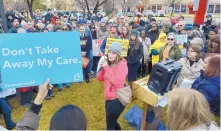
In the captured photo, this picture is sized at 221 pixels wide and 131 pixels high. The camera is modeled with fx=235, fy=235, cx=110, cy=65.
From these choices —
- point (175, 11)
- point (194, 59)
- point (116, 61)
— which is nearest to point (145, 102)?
point (116, 61)

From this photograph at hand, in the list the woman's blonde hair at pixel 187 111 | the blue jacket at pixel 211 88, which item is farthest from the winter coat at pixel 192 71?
the woman's blonde hair at pixel 187 111

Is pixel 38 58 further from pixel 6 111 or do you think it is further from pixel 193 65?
pixel 193 65

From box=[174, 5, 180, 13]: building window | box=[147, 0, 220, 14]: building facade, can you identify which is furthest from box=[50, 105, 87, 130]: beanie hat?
A: box=[174, 5, 180, 13]: building window

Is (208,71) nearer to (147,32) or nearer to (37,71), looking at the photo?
(37,71)

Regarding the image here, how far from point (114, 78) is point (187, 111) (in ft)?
5.75

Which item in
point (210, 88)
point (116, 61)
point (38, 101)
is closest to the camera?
point (38, 101)

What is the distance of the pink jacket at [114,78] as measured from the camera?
3.52m

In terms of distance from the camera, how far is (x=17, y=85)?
244cm

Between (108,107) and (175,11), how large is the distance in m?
45.6

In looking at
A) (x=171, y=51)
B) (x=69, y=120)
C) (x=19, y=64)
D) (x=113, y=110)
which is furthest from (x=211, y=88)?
(x=171, y=51)

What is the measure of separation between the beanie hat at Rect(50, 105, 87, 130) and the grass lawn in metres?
2.72

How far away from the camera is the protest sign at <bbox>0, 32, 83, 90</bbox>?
2367mm

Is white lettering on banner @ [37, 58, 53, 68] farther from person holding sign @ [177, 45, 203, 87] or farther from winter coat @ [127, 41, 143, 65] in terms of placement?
winter coat @ [127, 41, 143, 65]

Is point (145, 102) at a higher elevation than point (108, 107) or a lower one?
higher
